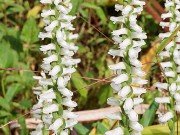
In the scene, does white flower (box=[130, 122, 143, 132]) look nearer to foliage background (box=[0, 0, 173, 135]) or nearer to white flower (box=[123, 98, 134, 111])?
white flower (box=[123, 98, 134, 111])

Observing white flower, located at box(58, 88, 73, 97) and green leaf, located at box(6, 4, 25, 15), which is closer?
white flower, located at box(58, 88, 73, 97)

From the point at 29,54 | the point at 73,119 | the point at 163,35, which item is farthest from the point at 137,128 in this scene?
the point at 29,54

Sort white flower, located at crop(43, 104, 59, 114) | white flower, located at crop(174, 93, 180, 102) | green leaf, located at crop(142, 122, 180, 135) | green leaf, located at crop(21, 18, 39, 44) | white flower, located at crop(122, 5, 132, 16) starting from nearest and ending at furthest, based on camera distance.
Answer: white flower, located at crop(122, 5, 132, 16) → white flower, located at crop(43, 104, 59, 114) → white flower, located at crop(174, 93, 180, 102) → green leaf, located at crop(142, 122, 180, 135) → green leaf, located at crop(21, 18, 39, 44)

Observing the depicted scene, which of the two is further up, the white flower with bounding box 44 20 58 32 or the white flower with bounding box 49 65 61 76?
the white flower with bounding box 44 20 58 32

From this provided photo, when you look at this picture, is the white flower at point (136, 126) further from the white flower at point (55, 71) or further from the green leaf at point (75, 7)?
the green leaf at point (75, 7)

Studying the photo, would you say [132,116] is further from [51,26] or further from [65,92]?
[51,26]

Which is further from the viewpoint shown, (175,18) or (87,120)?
(87,120)

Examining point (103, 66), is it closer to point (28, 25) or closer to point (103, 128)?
point (28, 25)

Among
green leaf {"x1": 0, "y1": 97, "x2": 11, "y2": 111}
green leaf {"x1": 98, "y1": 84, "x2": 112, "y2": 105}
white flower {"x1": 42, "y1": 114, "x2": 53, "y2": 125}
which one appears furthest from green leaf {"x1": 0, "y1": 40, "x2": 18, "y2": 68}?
white flower {"x1": 42, "y1": 114, "x2": 53, "y2": 125}
